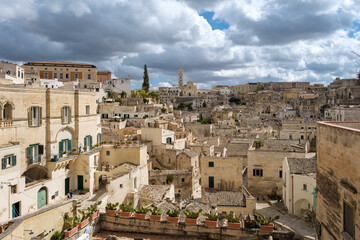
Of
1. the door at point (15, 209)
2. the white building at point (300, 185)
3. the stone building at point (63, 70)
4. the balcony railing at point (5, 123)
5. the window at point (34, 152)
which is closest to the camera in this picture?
the door at point (15, 209)

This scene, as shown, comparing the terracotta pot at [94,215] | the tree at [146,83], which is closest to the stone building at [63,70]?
the tree at [146,83]

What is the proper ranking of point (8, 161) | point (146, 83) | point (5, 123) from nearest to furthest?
point (8, 161)
point (5, 123)
point (146, 83)

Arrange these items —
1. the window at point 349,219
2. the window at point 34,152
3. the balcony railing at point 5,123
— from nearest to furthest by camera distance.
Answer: the window at point 349,219
the balcony railing at point 5,123
the window at point 34,152

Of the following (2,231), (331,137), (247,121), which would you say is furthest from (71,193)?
(247,121)

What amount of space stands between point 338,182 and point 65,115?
21452 millimetres

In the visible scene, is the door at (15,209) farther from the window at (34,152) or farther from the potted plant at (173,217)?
the potted plant at (173,217)

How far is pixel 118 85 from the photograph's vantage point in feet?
247

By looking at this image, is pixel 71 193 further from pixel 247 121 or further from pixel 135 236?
pixel 247 121

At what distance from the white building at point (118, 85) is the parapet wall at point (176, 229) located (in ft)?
205

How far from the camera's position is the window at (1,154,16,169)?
57.3 ft

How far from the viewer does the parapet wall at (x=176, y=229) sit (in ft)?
33.4

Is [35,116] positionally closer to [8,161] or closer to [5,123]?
[5,123]

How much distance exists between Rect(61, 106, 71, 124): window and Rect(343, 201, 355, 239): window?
21.5m

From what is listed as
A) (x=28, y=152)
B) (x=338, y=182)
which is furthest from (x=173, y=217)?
(x=28, y=152)
